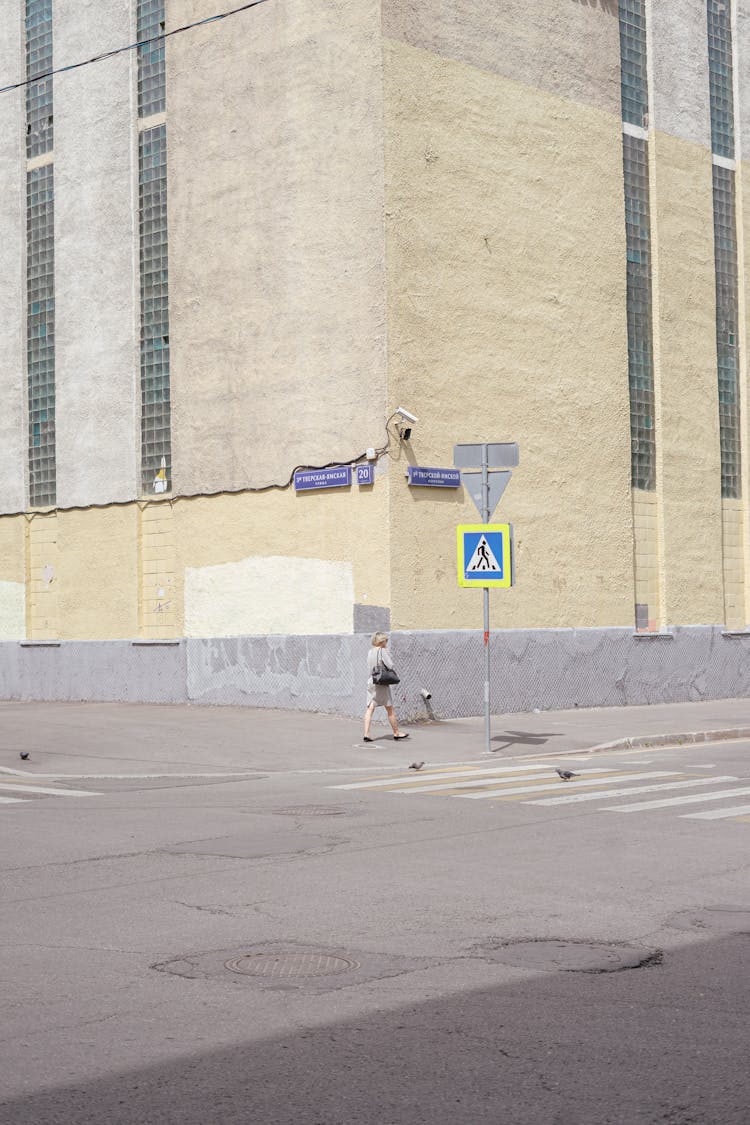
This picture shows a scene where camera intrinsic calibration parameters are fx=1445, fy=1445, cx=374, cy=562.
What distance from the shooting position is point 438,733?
Result: 860 inches

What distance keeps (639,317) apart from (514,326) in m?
4.01

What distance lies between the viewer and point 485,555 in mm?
18734

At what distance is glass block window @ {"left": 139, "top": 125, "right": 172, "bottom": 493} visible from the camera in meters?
27.8

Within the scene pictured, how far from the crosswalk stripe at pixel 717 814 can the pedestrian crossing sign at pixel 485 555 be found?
20.6ft

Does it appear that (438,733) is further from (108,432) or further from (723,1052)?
(723,1052)

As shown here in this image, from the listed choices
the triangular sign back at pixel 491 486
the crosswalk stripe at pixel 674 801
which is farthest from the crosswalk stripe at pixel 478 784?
the triangular sign back at pixel 491 486

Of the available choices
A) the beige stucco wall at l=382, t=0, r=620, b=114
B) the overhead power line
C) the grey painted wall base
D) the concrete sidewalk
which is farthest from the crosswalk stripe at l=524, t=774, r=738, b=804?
the overhead power line

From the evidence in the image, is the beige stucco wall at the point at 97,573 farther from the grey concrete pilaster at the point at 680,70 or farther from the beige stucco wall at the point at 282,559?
the grey concrete pilaster at the point at 680,70

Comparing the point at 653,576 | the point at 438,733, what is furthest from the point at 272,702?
the point at 653,576

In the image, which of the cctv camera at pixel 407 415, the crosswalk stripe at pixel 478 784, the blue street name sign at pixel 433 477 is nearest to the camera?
the crosswalk stripe at pixel 478 784

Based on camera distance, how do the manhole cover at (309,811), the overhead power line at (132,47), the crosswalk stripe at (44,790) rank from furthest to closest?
the overhead power line at (132,47) → the crosswalk stripe at (44,790) → the manhole cover at (309,811)

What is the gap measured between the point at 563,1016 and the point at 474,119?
21812 mm

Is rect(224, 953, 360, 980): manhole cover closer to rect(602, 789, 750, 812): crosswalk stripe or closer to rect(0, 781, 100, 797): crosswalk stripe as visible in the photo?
rect(602, 789, 750, 812): crosswalk stripe

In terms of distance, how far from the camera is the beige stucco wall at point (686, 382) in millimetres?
28797
